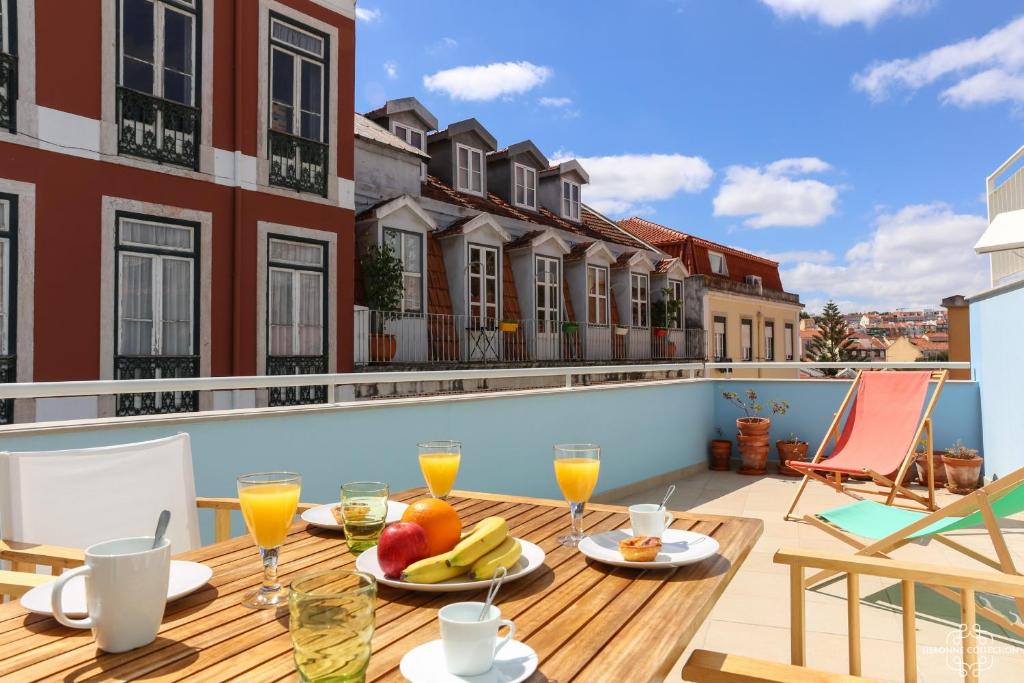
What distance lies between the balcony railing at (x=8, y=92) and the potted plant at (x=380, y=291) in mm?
4605

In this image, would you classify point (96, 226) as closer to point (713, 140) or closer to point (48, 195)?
point (48, 195)

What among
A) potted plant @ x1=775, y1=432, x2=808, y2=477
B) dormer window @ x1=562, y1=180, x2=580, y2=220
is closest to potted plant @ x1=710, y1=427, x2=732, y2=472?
potted plant @ x1=775, y1=432, x2=808, y2=477

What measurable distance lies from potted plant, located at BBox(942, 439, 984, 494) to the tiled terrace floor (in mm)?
1327

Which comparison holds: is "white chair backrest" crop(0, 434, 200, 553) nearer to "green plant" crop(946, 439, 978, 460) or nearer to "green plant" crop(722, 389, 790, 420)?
"green plant" crop(722, 389, 790, 420)

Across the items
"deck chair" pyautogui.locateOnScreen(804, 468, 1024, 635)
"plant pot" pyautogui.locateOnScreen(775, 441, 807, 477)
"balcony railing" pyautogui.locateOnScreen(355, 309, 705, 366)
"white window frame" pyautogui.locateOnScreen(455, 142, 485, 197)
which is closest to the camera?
"deck chair" pyautogui.locateOnScreen(804, 468, 1024, 635)

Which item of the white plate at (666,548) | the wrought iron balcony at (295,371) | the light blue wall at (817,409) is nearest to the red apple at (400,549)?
the white plate at (666,548)

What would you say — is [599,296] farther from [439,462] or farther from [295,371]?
[439,462]

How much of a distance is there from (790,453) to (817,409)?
690mm

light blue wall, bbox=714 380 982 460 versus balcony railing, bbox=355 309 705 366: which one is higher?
balcony railing, bbox=355 309 705 366

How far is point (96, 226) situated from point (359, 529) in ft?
24.0

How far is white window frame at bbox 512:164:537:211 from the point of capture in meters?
15.2

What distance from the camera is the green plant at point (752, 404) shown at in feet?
25.7

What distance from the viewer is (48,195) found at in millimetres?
6984

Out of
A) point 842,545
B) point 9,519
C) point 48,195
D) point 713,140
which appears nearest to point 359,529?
point 9,519
